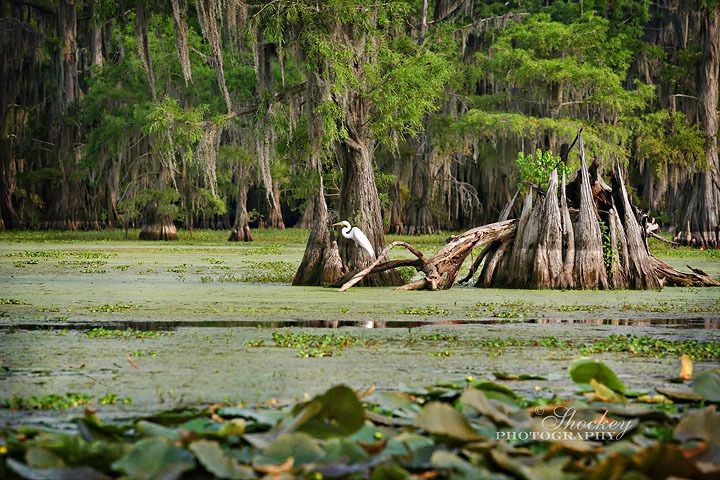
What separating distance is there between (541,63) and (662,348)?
2542cm

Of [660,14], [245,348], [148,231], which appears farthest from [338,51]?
[660,14]

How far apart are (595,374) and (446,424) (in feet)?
5.93

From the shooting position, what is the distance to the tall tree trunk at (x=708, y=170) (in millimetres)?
32188

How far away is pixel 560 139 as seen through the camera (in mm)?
34656

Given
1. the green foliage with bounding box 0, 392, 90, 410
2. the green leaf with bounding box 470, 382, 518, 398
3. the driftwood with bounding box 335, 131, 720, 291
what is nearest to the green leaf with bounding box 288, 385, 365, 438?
the green leaf with bounding box 470, 382, 518, 398

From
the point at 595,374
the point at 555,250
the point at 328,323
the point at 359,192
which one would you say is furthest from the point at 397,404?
the point at 359,192

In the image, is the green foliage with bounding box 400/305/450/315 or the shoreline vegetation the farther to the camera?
the green foliage with bounding box 400/305/450/315

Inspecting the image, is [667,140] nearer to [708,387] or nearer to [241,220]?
[241,220]

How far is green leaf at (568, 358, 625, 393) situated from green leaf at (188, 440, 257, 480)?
2468mm

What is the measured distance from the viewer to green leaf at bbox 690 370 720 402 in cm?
651

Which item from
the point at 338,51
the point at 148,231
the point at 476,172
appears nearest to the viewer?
the point at 338,51

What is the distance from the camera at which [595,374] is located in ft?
22.1

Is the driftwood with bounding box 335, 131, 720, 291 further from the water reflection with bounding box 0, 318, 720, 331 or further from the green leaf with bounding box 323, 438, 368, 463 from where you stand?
the green leaf with bounding box 323, 438, 368, 463

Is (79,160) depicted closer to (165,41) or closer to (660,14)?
(165,41)
